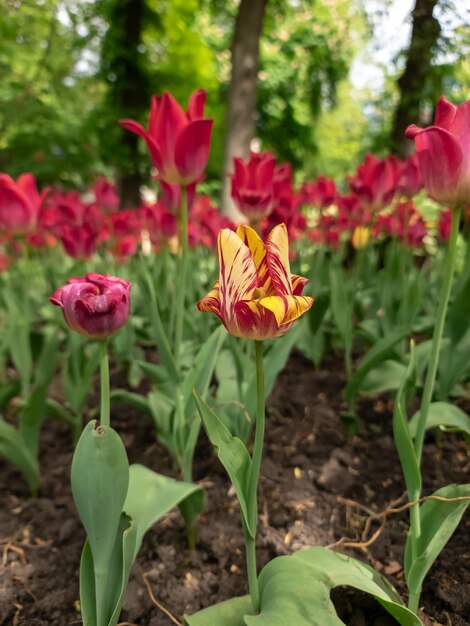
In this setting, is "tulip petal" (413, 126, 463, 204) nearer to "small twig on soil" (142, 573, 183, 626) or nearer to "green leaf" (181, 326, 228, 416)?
"green leaf" (181, 326, 228, 416)

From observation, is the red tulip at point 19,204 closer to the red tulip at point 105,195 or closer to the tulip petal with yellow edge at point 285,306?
the red tulip at point 105,195

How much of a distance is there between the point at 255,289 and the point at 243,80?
16.4 feet

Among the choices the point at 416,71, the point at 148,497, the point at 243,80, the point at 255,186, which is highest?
the point at 243,80

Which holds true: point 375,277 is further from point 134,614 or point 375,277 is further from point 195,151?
point 134,614

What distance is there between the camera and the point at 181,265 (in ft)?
4.22

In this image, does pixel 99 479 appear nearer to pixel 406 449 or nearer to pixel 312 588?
pixel 312 588

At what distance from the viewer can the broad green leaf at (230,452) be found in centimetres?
77

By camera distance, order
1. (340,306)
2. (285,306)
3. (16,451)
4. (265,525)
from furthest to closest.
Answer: (340,306) → (16,451) → (265,525) → (285,306)

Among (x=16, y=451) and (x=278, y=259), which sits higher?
(x=278, y=259)

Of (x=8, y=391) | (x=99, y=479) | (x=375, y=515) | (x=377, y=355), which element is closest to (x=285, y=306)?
(x=99, y=479)

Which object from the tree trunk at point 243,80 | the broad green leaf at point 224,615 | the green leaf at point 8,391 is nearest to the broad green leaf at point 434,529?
the broad green leaf at point 224,615

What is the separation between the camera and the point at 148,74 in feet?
28.4

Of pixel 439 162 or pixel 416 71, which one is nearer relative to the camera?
pixel 439 162

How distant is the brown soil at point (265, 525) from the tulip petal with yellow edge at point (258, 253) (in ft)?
2.19
